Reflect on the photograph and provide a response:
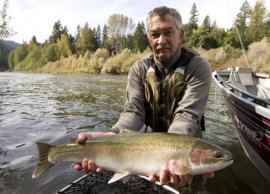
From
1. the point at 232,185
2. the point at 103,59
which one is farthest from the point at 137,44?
the point at 232,185

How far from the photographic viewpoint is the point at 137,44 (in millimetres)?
72250

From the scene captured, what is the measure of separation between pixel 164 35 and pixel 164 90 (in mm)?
679

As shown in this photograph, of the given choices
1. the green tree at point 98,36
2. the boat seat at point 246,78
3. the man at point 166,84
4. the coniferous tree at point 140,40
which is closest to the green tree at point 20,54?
the green tree at point 98,36

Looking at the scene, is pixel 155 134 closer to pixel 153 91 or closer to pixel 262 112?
pixel 153 91

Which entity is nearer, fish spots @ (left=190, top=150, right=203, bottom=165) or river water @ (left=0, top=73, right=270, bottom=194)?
fish spots @ (left=190, top=150, right=203, bottom=165)

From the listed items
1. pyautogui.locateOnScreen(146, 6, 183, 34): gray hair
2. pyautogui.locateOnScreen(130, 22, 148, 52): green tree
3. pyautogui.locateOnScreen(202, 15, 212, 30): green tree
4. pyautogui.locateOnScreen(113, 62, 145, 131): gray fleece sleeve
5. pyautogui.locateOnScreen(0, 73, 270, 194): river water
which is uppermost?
pyautogui.locateOnScreen(202, 15, 212, 30): green tree

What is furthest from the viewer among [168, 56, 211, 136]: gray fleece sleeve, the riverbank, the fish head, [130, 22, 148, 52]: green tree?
[130, 22, 148, 52]: green tree

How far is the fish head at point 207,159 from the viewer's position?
8.76 feet

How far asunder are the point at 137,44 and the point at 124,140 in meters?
70.2

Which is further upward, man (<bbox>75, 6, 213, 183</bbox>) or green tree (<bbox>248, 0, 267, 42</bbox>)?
green tree (<bbox>248, 0, 267, 42</bbox>)

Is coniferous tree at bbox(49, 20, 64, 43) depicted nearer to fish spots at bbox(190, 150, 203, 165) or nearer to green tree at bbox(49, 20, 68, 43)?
green tree at bbox(49, 20, 68, 43)

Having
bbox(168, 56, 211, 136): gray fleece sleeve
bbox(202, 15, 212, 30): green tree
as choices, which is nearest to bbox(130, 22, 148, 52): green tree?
bbox(202, 15, 212, 30): green tree

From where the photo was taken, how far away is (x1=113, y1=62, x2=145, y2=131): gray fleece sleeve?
3.86m

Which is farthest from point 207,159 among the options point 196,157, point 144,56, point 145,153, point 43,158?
point 144,56
